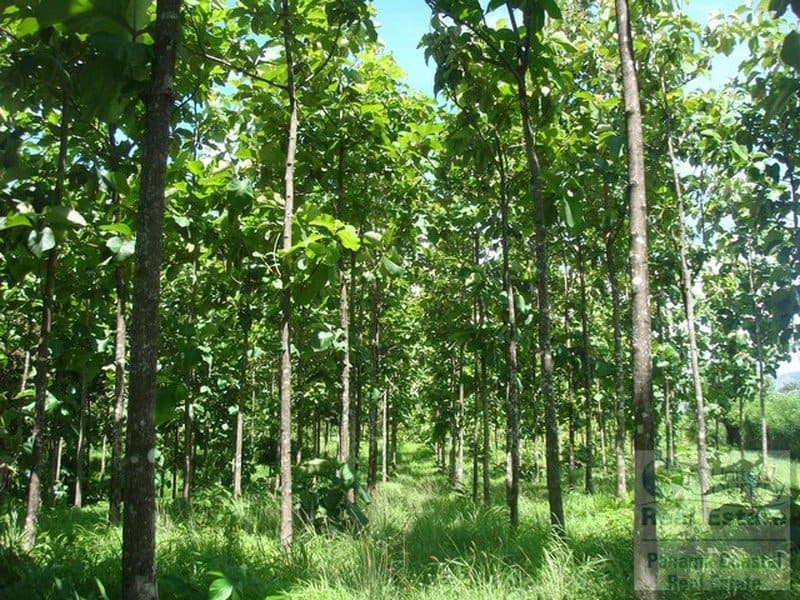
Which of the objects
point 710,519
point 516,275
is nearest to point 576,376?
point 516,275

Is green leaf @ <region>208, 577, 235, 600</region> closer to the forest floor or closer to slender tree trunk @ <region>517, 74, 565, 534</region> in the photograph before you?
the forest floor

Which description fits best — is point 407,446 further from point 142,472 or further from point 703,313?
point 142,472

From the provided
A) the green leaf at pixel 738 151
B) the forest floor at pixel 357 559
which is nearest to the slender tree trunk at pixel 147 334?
the forest floor at pixel 357 559

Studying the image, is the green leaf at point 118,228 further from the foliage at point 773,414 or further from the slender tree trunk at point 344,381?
the foliage at point 773,414

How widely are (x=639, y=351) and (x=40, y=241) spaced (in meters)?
4.10

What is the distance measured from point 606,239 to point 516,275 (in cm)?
267

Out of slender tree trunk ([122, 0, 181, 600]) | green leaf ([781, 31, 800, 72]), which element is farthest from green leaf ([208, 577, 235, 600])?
green leaf ([781, 31, 800, 72])

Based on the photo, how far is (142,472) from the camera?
2.54 meters

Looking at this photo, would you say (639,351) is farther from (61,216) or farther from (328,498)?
(61,216)

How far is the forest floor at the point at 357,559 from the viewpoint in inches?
150

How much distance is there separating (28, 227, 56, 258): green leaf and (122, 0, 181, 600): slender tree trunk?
4.73 feet

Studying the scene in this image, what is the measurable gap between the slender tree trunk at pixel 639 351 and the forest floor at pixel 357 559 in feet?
2.06

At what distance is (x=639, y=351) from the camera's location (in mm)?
3896

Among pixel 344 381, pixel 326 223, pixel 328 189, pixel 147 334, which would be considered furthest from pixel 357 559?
pixel 328 189
